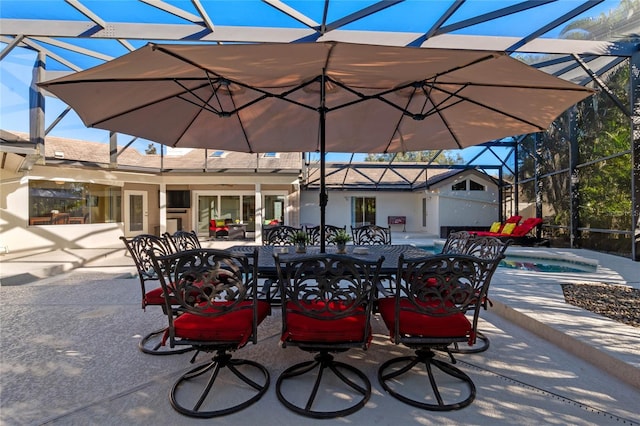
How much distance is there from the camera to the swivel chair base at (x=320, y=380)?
2080 millimetres

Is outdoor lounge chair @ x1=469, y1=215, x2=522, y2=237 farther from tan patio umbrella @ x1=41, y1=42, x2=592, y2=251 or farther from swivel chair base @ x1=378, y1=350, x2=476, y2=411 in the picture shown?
swivel chair base @ x1=378, y1=350, x2=476, y2=411

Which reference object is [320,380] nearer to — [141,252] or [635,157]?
[141,252]

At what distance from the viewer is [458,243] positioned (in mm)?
4074

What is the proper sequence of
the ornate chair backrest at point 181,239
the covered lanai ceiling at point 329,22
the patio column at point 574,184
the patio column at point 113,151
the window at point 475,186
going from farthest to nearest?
the window at point 475,186, the patio column at point 574,184, the patio column at point 113,151, the covered lanai ceiling at point 329,22, the ornate chair backrest at point 181,239

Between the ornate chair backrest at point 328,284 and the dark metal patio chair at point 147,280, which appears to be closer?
the ornate chair backrest at point 328,284

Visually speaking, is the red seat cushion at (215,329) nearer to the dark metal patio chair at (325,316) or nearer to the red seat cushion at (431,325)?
the dark metal patio chair at (325,316)

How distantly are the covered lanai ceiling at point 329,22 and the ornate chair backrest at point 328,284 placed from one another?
4442 mm

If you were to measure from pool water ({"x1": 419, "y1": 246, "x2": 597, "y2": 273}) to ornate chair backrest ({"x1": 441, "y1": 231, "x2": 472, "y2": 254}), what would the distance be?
3.62 m

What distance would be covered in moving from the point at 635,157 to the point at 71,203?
15.2 meters

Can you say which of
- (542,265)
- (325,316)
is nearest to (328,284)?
(325,316)

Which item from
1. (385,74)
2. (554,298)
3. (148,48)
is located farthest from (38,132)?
(554,298)

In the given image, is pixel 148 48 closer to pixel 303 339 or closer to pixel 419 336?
pixel 303 339

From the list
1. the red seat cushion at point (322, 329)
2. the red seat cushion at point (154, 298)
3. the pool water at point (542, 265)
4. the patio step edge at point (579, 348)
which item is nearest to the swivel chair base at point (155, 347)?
the red seat cushion at point (154, 298)

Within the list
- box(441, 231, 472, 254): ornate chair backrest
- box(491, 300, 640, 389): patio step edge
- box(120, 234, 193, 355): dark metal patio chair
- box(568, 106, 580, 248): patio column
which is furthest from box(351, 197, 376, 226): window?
box(120, 234, 193, 355): dark metal patio chair
